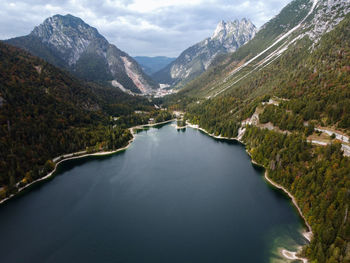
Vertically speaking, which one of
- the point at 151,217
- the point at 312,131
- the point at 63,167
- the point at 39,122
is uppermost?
the point at 39,122

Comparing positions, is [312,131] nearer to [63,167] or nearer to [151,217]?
[151,217]

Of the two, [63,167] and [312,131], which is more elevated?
[312,131]

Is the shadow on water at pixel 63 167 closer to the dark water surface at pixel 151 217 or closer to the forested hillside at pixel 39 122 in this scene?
the dark water surface at pixel 151 217

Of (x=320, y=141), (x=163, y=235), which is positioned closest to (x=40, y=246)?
(x=163, y=235)

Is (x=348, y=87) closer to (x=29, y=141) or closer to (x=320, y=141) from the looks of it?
(x=320, y=141)

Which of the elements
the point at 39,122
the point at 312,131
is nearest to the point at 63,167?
the point at 39,122

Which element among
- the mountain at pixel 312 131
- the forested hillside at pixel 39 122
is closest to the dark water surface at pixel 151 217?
the mountain at pixel 312 131

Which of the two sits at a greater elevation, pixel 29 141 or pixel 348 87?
pixel 348 87

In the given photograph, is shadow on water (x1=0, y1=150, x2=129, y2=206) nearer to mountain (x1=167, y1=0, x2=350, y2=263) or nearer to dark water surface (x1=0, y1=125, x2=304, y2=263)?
dark water surface (x1=0, y1=125, x2=304, y2=263)
